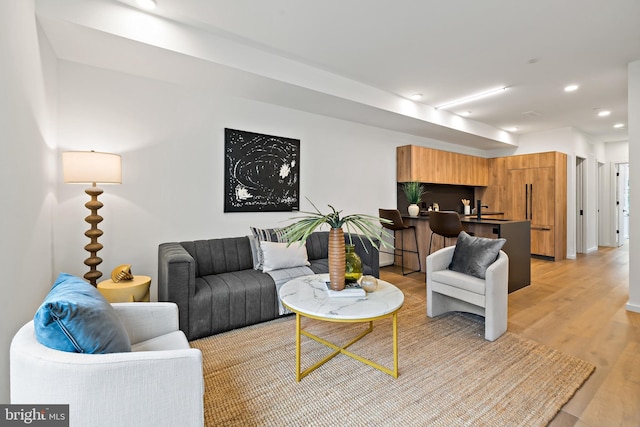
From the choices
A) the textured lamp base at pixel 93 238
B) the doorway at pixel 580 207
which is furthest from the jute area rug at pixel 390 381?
the doorway at pixel 580 207

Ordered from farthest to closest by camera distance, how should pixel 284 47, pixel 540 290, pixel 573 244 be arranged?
pixel 573 244, pixel 540 290, pixel 284 47

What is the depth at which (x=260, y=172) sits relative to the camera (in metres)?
3.67

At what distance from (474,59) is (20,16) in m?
3.65

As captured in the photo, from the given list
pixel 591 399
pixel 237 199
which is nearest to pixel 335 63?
pixel 237 199

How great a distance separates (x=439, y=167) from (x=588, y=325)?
11.0ft

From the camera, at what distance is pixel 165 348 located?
4.69ft

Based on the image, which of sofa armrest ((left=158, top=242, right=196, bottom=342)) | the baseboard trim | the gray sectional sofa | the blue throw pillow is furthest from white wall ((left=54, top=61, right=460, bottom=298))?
the baseboard trim

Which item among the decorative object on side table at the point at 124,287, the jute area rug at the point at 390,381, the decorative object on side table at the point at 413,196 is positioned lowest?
the jute area rug at the point at 390,381

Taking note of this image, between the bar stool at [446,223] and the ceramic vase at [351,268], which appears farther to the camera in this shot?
the bar stool at [446,223]

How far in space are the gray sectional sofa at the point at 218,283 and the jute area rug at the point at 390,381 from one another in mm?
154

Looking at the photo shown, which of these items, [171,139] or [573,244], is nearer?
[171,139]

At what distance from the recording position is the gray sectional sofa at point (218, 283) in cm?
239

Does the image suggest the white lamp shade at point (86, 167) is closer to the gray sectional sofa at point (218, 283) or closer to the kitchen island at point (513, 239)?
the gray sectional sofa at point (218, 283)

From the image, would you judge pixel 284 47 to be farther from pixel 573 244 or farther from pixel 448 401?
pixel 573 244
